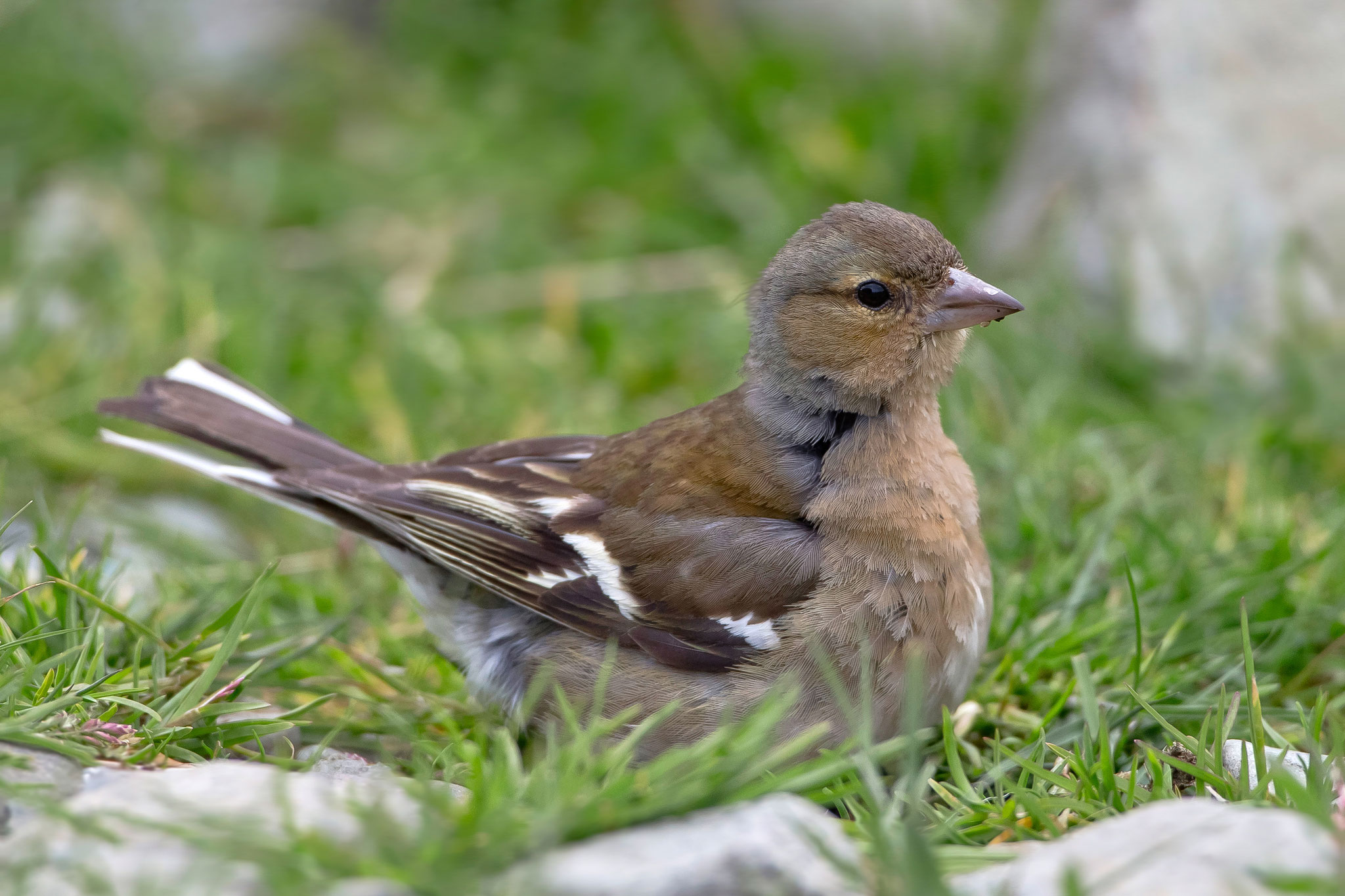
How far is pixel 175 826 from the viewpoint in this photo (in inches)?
93.3

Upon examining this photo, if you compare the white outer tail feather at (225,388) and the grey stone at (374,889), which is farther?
the white outer tail feather at (225,388)

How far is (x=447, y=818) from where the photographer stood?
2.47 metres

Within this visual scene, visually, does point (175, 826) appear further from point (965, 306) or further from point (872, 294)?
point (965, 306)

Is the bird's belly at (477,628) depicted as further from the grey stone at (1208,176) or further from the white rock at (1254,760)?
the grey stone at (1208,176)

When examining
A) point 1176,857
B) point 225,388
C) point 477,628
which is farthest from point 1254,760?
point 225,388

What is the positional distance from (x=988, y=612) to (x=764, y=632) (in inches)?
25.9

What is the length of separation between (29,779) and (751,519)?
191cm

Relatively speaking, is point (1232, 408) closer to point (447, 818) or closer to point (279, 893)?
point (447, 818)

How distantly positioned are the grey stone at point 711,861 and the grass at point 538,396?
68 millimetres

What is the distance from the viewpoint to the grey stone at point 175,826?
90.0 inches

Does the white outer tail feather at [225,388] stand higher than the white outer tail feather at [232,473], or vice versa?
the white outer tail feather at [225,388]

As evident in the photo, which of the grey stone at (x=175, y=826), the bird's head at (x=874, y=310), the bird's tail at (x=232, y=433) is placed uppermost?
the bird's head at (x=874, y=310)

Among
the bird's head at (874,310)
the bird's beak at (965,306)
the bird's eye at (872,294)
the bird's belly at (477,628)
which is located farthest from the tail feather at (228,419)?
the bird's beak at (965,306)

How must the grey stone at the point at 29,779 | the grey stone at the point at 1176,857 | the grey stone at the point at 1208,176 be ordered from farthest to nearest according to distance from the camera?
the grey stone at the point at 1208,176, the grey stone at the point at 29,779, the grey stone at the point at 1176,857
